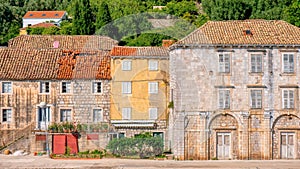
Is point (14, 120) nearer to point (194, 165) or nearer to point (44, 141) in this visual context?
point (44, 141)

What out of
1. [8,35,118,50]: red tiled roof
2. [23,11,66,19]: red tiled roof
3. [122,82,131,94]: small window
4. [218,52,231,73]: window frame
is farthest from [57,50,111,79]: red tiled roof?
[23,11,66,19]: red tiled roof

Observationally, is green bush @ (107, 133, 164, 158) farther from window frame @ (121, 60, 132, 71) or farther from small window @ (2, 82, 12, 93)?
small window @ (2, 82, 12, 93)

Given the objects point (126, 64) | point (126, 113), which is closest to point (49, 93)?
point (126, 113)

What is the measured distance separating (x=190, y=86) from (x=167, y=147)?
638 centimetres

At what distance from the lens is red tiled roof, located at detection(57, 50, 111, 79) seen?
57.2m

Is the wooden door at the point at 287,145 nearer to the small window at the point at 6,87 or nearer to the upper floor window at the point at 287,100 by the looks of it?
the upper floor window at the point at 287,100

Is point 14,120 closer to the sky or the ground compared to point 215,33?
closer to the ground

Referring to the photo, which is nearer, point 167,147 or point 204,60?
point 204,60

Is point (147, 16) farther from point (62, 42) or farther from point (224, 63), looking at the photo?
point (224, 63)

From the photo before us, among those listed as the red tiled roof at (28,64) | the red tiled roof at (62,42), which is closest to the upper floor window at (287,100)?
the red tiled roof at (28,64)

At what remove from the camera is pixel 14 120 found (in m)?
56.5

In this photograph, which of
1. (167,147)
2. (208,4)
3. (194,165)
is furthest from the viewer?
(208,4)

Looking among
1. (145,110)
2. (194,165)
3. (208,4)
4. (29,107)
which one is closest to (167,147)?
(145,110)

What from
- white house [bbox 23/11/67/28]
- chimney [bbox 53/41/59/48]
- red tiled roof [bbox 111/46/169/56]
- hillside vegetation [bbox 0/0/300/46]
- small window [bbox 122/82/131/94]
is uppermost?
white house [bbox 23/11/67/28]
